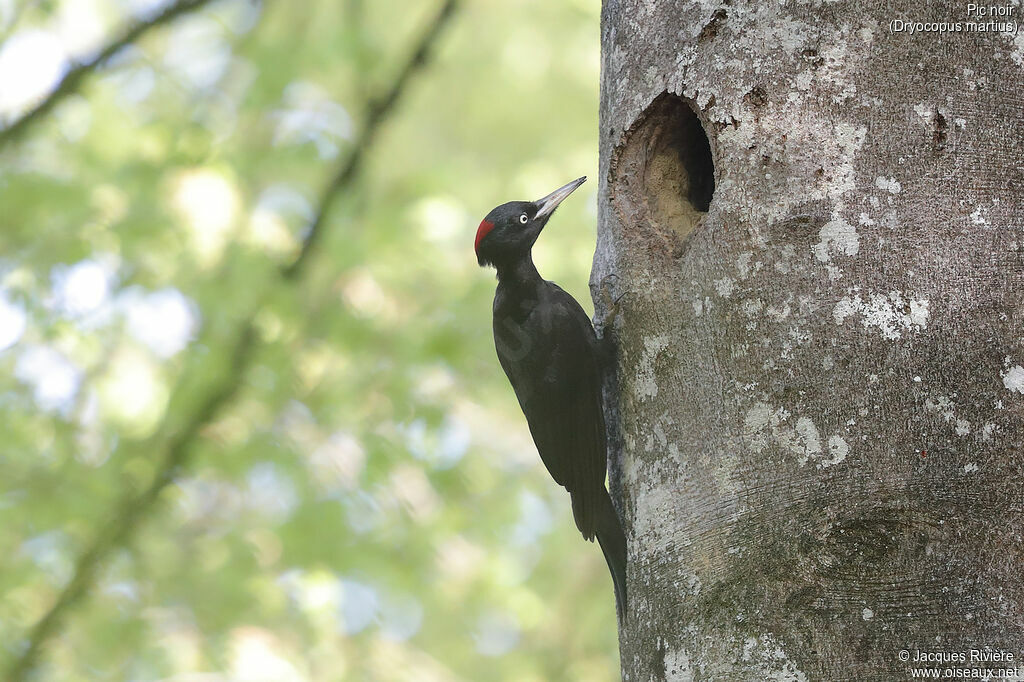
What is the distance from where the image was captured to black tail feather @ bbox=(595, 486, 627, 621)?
6.87 ft

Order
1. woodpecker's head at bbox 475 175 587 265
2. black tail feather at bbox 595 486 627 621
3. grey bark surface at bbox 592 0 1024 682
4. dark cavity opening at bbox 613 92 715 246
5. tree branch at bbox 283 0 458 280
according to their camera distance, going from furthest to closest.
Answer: tree branch at bbox 283 0 458 280 → woodpecker's head at bbox 475 175 587 265 → dark cavity opening at bbox 613 92 715 246 → black tail feather at bbox 595 486 627 621 → grey bark surface at bbox 592 0 1024 682

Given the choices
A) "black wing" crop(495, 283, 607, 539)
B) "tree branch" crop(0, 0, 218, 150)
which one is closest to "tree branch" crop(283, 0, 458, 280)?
"tree branch" crop(0, 0, 218, 150)

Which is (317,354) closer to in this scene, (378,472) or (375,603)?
(378,472)

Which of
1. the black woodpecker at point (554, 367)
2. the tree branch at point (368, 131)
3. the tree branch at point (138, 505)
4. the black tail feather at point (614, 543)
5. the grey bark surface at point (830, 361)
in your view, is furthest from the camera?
the tree branch at point (368, 131)

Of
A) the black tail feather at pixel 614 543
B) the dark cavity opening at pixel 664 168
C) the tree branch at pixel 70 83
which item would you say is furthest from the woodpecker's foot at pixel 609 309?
the tree branch at pixel 70 83

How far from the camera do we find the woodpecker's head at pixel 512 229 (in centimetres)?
340

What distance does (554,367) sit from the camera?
295 centimetres

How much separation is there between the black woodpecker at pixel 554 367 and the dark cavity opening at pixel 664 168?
1.20 ft

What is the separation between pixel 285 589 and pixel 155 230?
214 cm

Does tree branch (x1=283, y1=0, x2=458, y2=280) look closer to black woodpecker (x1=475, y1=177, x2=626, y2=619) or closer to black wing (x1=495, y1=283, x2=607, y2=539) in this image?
black woodpecker (x1=475, y1=177, x2=626, y2=619)

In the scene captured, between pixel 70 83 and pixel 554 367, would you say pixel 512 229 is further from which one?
pixel 70 83

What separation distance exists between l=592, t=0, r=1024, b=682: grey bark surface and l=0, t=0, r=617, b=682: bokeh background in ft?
10.5

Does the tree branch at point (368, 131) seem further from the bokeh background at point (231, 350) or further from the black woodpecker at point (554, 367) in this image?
the black woodpecker at point (554, 367)

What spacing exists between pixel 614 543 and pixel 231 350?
3.01 metres
